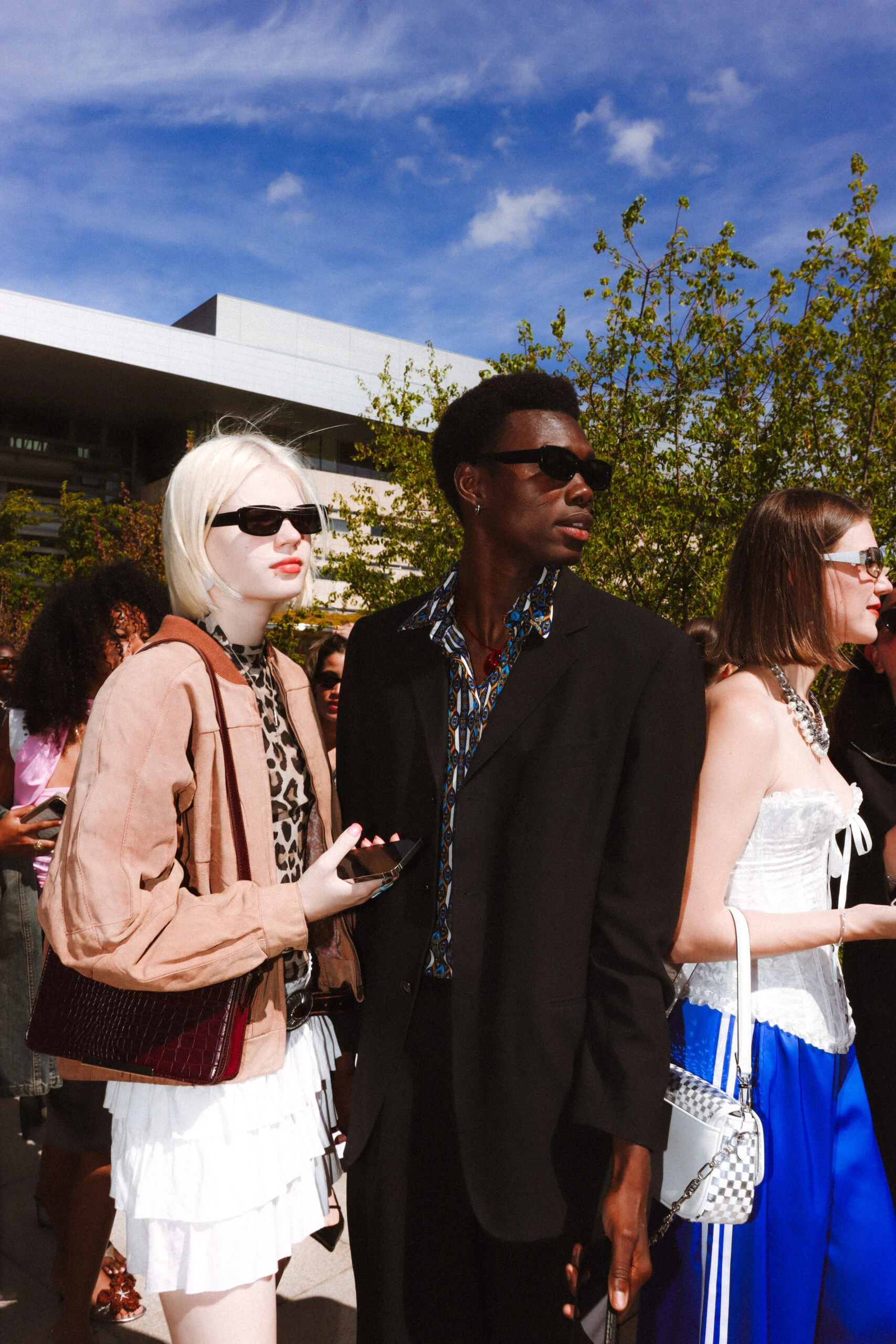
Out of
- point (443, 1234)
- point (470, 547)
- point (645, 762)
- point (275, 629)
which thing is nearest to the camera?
point (645, 762)

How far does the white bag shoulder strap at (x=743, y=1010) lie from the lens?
1899 millimetres

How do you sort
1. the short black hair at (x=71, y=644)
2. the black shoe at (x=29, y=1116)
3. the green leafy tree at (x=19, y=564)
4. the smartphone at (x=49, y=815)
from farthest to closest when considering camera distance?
the green leafy tree at (x=19, y=564) → the black shoe at (x=29, y=1116) → the short black hair at (x=71, y=644) → the smartphone at (x=49, y=815)

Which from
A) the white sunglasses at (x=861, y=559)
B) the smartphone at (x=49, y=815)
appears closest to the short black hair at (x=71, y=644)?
the smartphone at (x=49, y=815)

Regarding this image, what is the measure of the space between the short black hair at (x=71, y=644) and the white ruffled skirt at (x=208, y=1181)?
1830mm

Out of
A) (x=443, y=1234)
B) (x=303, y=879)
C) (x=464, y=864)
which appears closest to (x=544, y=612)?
(x=464, y=864)

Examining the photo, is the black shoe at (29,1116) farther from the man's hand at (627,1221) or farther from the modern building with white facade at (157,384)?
the modern building with white facade at (157,384)

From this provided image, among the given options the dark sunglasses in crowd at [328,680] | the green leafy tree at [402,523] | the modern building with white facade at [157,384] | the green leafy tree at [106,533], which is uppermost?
the modern building with white facade at [157,384]

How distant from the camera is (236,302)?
147ft

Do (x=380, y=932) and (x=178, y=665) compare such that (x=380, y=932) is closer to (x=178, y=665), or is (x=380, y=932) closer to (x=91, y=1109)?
Answer: (x=178, y=665)

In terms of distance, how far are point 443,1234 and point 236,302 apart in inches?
1883

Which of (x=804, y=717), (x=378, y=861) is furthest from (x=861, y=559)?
(x=378, y=861)

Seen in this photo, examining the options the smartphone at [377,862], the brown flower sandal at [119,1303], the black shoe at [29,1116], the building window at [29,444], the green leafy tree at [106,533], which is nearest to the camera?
the smartphone at [377,862]

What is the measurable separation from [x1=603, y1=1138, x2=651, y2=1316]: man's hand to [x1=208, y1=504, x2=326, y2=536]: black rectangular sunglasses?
1.40 metres

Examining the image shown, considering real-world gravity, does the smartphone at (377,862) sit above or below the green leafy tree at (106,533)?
below
